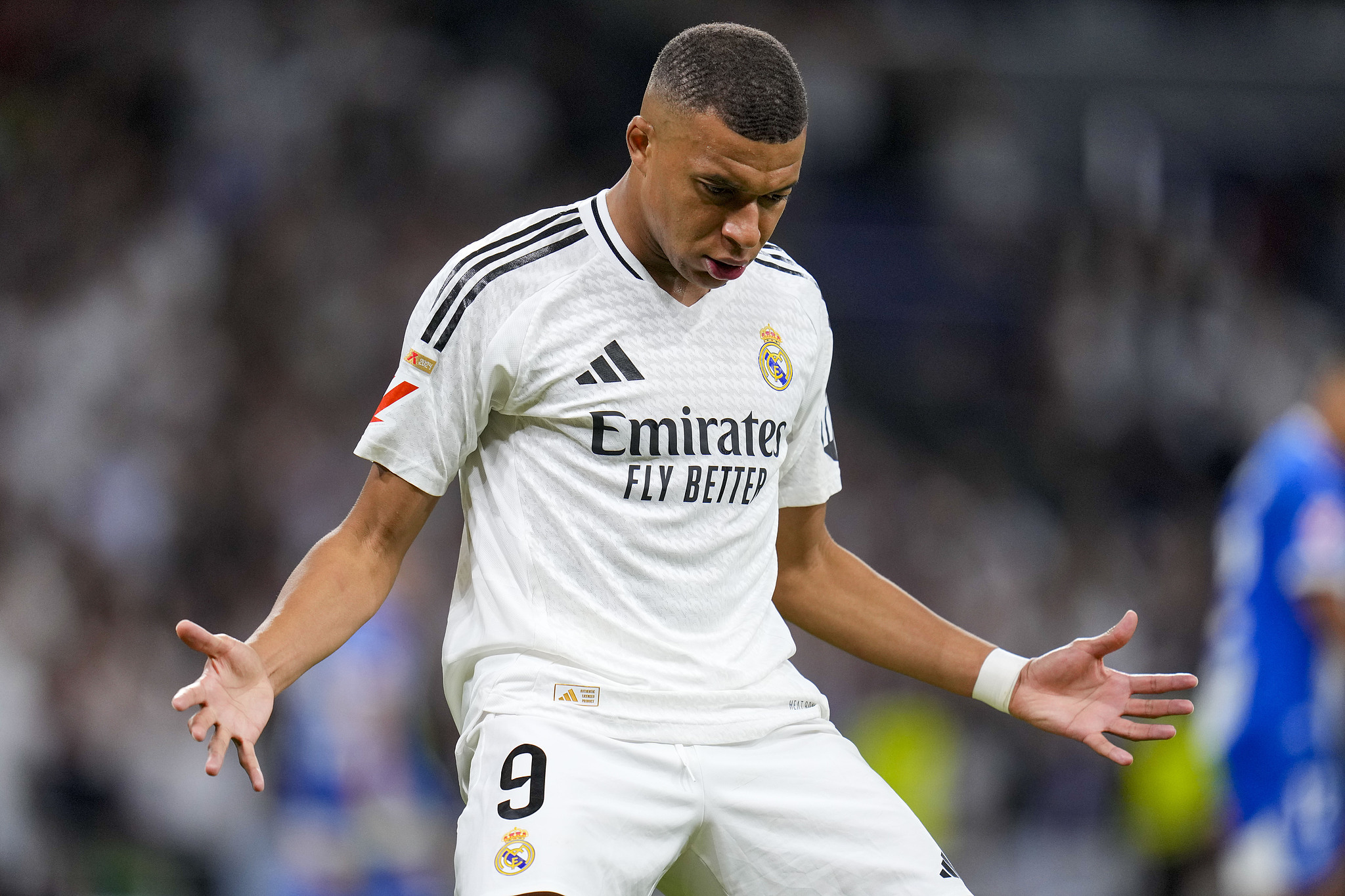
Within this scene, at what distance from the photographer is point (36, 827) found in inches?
318

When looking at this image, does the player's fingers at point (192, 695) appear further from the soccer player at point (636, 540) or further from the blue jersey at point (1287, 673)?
the blue jersey at point (1287, 673)

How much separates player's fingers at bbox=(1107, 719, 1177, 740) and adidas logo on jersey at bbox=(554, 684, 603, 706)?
38.1 inches

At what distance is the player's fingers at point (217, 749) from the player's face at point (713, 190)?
110cm

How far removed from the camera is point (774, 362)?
2.98 m

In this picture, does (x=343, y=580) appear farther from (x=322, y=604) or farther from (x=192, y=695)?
(x=192, y=695)

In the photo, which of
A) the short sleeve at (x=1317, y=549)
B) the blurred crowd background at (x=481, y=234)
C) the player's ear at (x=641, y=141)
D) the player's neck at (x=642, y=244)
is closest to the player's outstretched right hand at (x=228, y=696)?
the player's neck at (x=642, y=244)

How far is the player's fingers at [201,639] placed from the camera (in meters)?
2.39

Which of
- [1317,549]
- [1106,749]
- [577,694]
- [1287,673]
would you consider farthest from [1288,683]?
[577,694]

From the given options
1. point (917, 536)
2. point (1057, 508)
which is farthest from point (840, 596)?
point (1057, 508)

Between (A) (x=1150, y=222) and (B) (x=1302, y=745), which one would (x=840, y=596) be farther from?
(A) (x=1150, y=222)

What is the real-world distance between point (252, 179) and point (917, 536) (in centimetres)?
529

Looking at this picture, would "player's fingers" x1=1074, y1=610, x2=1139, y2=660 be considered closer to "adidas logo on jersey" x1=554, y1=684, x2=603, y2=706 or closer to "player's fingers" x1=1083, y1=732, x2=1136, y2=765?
"player's fingers" x1=1083, y1=732, x2=1136, y2=765

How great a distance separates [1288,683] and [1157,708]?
11.3ft

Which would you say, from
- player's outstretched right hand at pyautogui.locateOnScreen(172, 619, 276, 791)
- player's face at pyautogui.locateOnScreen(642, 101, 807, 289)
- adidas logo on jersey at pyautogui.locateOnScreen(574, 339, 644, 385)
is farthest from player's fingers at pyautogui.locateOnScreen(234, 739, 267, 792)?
player's face at pyautogui.locateOnScreen(642, 101, 807, 289)
